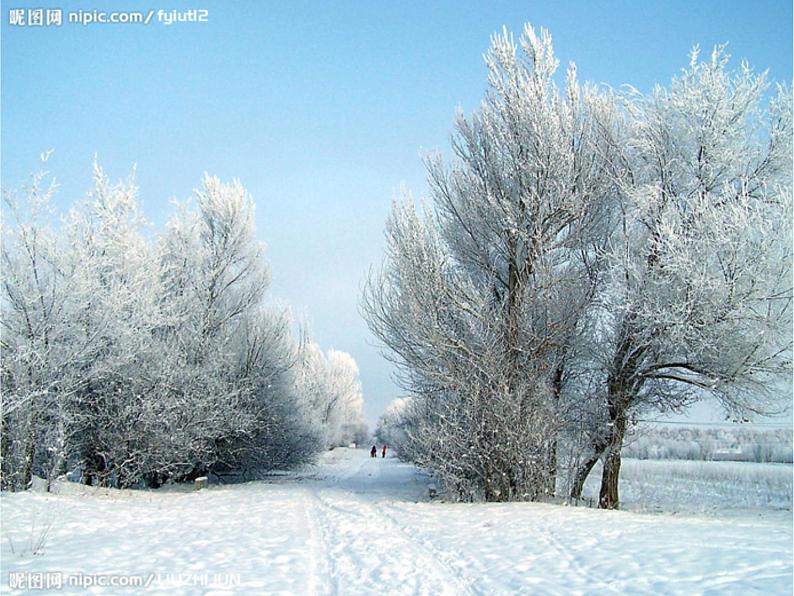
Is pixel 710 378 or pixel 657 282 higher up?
pixel 657 282

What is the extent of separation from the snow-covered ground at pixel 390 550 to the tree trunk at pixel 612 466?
273 cm

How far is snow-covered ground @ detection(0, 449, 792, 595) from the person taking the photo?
16.8 feet

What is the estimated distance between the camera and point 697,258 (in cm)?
1026

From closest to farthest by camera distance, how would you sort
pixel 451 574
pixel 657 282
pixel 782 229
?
pixel 451 574
pixel 782 229
pixel 657 282

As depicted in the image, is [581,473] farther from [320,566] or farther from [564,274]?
[320,566]

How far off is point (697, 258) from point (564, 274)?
261 cm

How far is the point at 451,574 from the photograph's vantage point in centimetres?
570

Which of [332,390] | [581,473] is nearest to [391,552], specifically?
[581,473]

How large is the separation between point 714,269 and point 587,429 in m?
4.21

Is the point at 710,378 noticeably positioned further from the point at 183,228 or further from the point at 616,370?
the point at 183,228

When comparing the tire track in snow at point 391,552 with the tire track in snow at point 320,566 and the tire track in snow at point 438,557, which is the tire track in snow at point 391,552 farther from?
the tire track in snow at point 320,566

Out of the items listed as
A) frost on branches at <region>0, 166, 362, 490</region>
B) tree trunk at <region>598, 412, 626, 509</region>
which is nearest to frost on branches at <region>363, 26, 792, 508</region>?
tree trunk at <region>598, 412, 626, 509</region>

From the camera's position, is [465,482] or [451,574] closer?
[451,574]

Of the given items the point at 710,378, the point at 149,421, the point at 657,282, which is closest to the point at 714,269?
the point at 657,282
